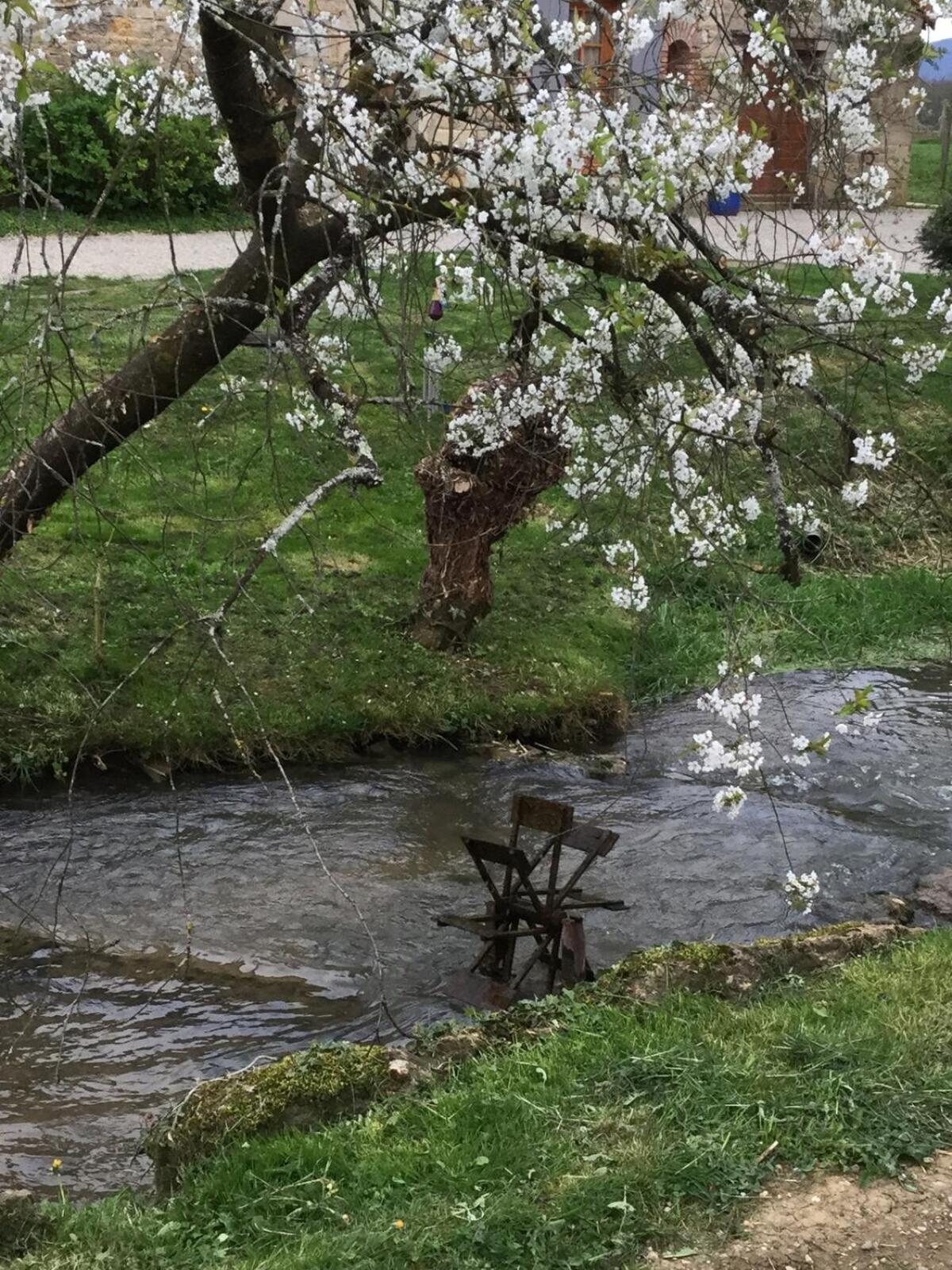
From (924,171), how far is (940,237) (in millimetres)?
11391

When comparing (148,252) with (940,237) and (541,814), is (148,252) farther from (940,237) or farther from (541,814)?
(541,814)

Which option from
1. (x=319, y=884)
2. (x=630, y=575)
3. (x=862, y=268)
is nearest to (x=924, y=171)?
(x=630, y=575)

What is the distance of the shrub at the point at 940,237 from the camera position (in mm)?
16516

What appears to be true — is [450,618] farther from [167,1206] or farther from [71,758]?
[167,1206]

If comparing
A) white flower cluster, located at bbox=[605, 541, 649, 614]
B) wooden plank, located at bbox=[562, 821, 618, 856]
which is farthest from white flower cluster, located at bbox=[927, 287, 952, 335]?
wooden plank, located at bbox=[562, 821, 618, 856]

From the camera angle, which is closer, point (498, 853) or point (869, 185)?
point (498, 853)

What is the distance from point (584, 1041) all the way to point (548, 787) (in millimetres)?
3999

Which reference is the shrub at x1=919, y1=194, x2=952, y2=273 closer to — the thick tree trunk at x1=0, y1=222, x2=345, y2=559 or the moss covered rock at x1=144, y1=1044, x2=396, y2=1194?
the thick tree trunk at x1=0, y1=222, x2=345, y2=559

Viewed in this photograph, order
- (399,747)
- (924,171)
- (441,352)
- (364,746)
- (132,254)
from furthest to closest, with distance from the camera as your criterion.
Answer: (924,171) → (132,254) → (399,747) → (364,746) → (441,352)

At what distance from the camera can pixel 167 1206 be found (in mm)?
4504

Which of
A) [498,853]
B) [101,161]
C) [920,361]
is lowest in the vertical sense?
[498,853]

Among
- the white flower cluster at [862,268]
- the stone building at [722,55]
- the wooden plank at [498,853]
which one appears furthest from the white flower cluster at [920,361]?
the wooden plank at [498,853]

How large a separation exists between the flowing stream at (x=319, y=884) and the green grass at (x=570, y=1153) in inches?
29.1

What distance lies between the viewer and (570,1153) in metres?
4.40
